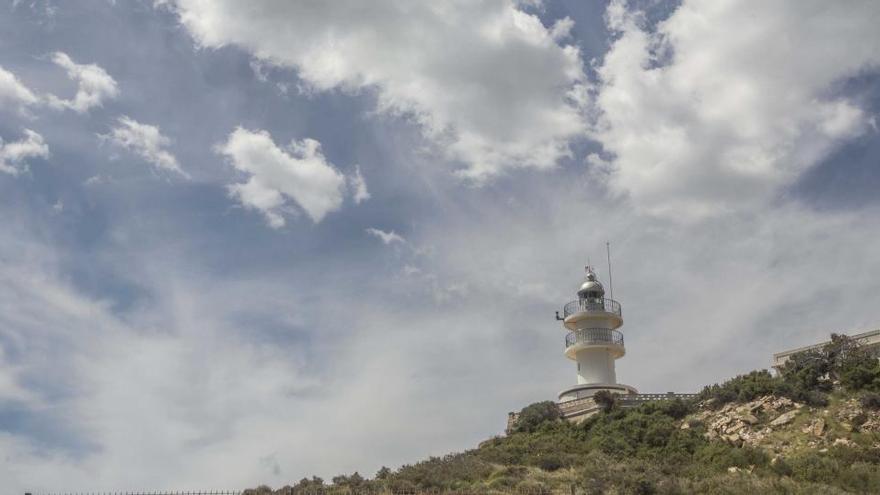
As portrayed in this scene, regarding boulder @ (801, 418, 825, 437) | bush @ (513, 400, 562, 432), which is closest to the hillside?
boulder @ (801, 418, 825, 437)

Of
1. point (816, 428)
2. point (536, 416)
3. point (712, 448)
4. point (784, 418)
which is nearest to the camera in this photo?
point (816, 428)

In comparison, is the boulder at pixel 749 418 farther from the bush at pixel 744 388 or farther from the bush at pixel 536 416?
the bush at pixel 536 416

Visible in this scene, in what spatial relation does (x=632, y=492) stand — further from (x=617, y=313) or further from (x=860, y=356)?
(x=617, y=313)

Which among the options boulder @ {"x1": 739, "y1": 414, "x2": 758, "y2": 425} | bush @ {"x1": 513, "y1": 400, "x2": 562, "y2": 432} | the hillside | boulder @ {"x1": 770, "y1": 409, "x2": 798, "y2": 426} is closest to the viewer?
the hillside

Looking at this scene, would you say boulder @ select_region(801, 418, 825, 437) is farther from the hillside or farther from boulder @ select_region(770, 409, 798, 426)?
boulder @ select_region(770, 409, 798, 426)

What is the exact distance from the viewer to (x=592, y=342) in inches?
2067

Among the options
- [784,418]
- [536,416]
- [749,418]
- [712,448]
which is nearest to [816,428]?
[784,418]

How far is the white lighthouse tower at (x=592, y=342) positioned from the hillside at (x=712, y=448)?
21.9 ft

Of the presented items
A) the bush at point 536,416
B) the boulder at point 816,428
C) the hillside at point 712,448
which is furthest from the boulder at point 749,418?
the bush at point 536,416

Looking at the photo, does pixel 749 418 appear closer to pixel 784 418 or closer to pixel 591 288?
pixel 784 418

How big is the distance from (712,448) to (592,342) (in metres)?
16.5

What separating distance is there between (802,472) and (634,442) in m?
8.64

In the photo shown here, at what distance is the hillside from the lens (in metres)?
30.8

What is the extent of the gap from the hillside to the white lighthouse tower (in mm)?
6686
